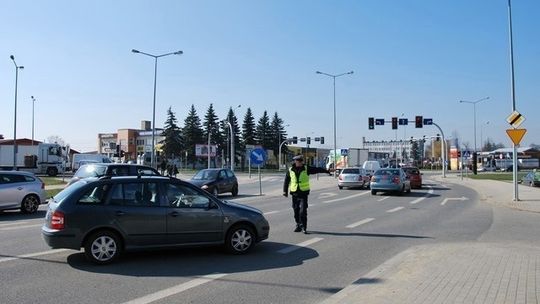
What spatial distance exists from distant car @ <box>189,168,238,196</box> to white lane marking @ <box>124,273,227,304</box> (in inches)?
719

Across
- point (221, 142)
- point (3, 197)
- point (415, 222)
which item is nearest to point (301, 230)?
point (415, 222)

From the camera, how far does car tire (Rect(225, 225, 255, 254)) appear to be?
31.4 feet

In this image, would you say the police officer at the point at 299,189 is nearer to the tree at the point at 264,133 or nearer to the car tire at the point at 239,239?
the car tire at the point at 239,239

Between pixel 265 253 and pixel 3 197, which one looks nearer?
pixel 265 253

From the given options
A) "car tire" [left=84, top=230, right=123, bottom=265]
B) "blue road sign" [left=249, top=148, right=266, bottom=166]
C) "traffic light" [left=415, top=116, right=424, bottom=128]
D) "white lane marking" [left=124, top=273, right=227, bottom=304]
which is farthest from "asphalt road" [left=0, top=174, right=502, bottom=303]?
"traffic light" [left=415, top=116, right=424, bottom=128]

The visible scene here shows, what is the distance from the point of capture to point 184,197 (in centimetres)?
923

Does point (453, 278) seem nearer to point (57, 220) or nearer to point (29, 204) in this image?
point (57, 220)

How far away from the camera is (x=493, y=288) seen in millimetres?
6688

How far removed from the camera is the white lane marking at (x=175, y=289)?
21.3ft

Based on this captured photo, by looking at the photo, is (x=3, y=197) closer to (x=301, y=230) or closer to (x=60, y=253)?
(x=60, y=253)

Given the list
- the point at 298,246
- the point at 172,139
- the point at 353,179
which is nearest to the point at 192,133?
the point at 172,139

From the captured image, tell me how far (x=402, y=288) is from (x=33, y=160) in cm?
5592

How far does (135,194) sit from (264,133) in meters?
113

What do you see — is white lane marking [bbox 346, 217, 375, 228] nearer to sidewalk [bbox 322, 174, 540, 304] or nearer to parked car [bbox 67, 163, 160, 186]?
sidewalk [bbox 322, 174, 540, 304]
